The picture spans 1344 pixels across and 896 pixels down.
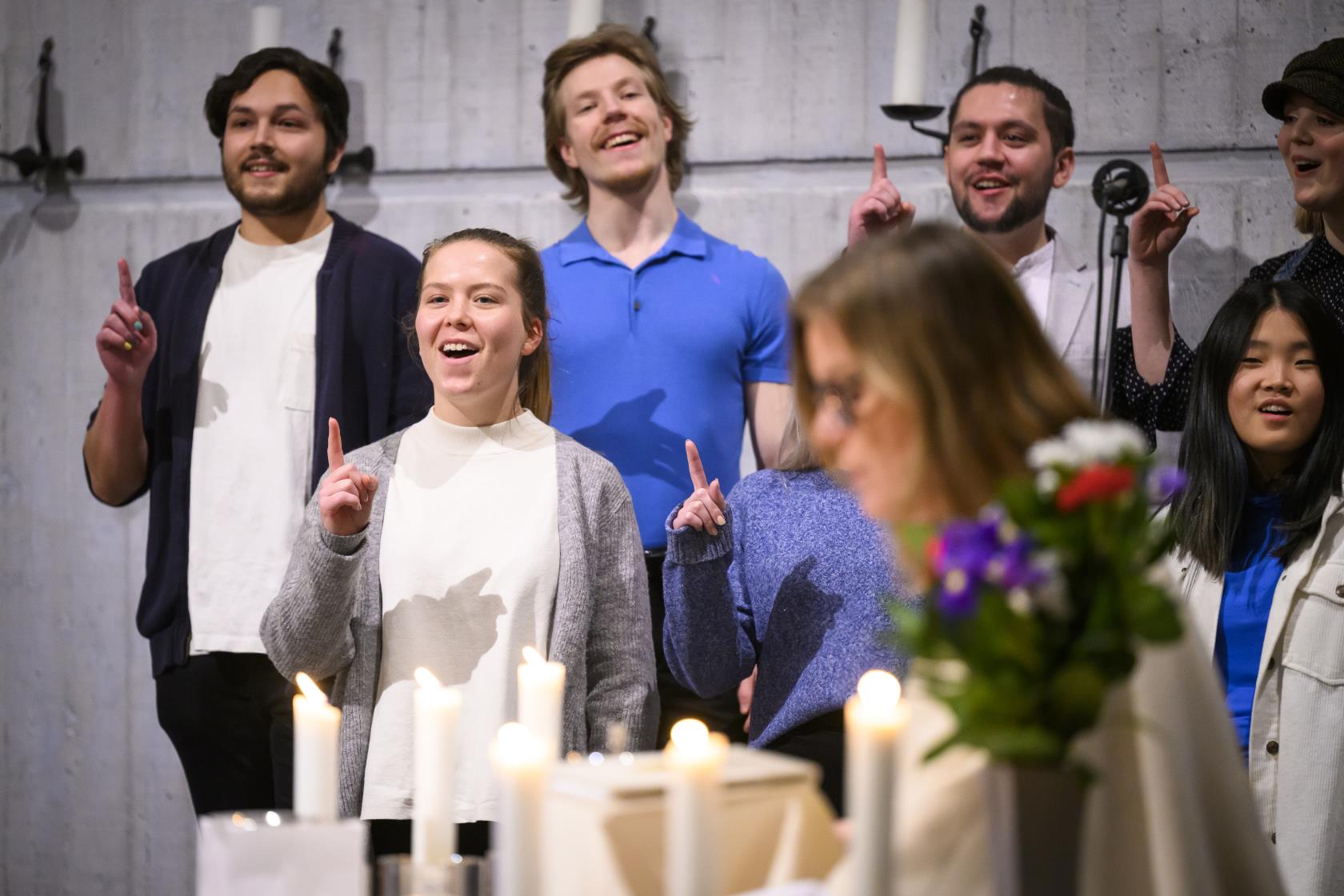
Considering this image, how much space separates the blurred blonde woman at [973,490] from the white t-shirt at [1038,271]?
6.02 feet

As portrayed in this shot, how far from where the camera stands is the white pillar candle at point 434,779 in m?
1.33

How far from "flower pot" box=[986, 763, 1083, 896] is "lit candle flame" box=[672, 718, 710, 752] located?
0.22 metres

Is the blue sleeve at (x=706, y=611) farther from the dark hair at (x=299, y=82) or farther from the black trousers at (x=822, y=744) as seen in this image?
the dark hair at (x=299, y=82)

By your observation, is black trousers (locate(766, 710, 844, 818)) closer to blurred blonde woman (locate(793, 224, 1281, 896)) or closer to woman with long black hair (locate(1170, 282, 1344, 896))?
woman with long black hair (locate(1170, 282, 1344, 896))

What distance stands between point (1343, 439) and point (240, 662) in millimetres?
2104

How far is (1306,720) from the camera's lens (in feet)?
7.75

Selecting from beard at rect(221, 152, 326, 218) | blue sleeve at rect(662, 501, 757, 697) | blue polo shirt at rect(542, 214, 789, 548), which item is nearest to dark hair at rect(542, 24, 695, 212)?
blue polo shirt at rect(542, 214, 789, 548)

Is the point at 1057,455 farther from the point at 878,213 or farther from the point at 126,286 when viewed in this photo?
the point at 126,286

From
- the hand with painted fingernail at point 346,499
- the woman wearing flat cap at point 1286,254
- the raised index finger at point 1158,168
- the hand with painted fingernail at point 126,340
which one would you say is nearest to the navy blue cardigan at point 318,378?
the hand with painted fingernail at point 126,340

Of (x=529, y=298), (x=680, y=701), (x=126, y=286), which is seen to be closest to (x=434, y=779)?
(x=529, y=298)

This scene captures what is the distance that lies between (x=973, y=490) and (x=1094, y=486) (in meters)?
0.16

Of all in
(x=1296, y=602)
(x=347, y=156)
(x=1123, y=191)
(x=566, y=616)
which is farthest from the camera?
(x=347, y=156)

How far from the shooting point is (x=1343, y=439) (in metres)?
2.47

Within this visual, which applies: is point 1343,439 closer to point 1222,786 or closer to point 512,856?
point 1222,786
